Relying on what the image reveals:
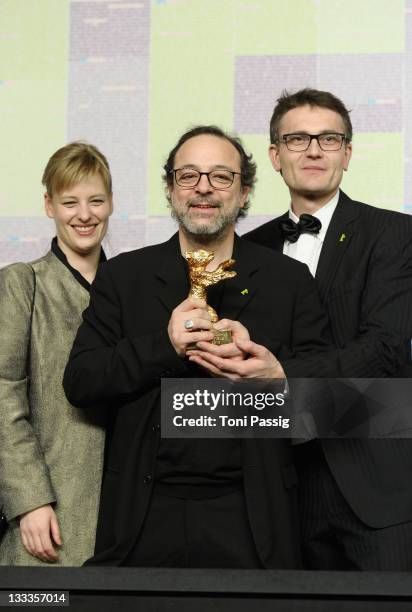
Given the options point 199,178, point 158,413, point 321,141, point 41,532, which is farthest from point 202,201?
point 41,532

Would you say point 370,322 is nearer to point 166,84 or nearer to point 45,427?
point 45,427

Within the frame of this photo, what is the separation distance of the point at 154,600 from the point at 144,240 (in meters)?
1.92

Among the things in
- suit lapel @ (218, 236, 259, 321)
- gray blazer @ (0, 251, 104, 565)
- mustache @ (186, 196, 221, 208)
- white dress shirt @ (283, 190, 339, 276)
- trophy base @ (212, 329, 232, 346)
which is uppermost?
mustache @ (186, 196, 221, 208)

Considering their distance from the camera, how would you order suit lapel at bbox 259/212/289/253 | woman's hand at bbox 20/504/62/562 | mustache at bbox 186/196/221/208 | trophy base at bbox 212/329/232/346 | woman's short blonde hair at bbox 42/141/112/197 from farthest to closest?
suit lapel at bbox 259/212/289/253
woman's short blonde hair at bbox 42/141/112/197
mustache at bbox 186/196/221/208
woman's hand at bbox 20/504/62/562
trophy base at bbox 212/329/232/346

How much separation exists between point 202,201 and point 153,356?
0.47 m

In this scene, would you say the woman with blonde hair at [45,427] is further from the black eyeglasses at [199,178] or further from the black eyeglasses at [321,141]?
the black eyeglasses at [321,141]

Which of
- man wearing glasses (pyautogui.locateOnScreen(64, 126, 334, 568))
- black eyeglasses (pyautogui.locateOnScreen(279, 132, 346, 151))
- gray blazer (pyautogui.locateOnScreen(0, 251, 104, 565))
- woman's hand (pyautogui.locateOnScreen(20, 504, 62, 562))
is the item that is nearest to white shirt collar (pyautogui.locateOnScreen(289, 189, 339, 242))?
black eyeglasses (pyautogui.locateOnScreen(279, 132, 346, 151))

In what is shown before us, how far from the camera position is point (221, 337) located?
85.9 inches

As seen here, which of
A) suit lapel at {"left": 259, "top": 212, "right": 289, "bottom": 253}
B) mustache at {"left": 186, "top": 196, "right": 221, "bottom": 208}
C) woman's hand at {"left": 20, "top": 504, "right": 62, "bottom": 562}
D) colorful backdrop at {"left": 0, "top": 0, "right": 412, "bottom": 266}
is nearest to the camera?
woman's hand at {"left": 20, "top": 504, "right": 62, "bottom": 562}

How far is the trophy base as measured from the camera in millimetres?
2182

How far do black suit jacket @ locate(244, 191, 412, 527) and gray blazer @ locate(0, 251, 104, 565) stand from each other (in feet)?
1.97

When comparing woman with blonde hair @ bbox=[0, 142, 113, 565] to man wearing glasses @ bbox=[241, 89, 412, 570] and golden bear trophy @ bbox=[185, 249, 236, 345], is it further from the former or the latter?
man wearing glasses @ bbox=[241, 89, 412, 570]

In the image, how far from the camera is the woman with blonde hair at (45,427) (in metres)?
2.40

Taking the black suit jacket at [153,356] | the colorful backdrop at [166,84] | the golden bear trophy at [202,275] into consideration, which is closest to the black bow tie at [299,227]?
the black suit jacket at [153,356]
